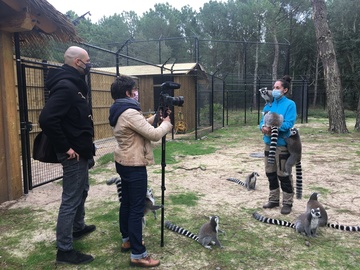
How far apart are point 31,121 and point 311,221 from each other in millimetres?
6244

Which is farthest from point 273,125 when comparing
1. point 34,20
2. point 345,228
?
point 34,20

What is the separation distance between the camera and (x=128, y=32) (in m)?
42.2

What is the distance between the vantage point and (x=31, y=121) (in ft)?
23.2

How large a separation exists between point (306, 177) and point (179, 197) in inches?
111

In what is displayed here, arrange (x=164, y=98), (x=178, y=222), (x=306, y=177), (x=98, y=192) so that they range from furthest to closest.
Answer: (x=306, y=177) < (x=98, y=192) < (x=178, y=222) < (x=164, y=98)

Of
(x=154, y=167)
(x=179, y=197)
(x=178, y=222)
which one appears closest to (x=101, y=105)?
(x=154, y=167)

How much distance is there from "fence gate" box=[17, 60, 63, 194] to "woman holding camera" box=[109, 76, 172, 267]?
2.50 meters

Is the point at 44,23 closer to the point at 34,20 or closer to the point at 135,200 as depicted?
the point at 34,20

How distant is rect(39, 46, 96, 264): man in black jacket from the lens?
275 centimetres

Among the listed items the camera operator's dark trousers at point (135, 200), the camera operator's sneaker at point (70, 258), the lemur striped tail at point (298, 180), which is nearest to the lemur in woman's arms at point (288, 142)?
the lemur striped tail at point (298, 180)

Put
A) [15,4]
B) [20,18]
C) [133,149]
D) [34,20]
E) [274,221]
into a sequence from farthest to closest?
[34,20]
[20,18]
[15,4]
[274,221]
[133,149]

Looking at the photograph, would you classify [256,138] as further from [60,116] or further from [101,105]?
[60,116]

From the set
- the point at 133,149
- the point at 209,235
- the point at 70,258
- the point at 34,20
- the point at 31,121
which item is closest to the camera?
the point at 133,149

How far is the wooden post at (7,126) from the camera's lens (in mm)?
4633
